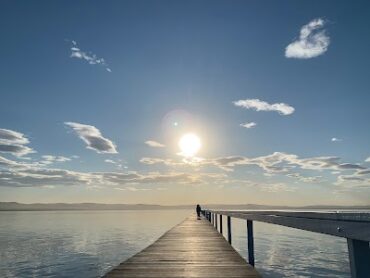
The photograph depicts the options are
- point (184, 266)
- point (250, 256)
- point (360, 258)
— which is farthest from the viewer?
point (250, 256)

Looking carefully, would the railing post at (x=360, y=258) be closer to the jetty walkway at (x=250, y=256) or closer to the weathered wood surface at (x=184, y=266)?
the jetty walkway at (x=250, y=256)

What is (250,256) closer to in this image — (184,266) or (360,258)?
(184,266)

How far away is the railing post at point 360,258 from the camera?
256 centimetres

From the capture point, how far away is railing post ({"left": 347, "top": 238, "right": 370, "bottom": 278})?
8.39ft

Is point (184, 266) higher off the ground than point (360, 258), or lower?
lower

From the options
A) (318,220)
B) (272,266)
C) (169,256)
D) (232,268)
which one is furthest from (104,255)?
(318,220)

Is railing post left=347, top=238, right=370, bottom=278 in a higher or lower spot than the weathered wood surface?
higher

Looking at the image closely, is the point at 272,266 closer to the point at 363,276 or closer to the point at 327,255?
the point at 327,255

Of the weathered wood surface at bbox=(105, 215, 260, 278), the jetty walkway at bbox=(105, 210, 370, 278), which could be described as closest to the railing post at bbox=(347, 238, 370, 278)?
the jetty walkway at bbox=(105, 210, 370, 278)

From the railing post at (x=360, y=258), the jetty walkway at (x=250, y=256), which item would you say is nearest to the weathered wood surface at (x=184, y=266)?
the jetty walkway at (x=250, y=256)

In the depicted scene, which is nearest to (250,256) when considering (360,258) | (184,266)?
(184,266)

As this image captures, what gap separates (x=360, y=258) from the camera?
262 cm

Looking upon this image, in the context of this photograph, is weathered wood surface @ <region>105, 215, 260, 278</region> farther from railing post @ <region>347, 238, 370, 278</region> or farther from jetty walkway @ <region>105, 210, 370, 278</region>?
railing post @ <region>347, 238, 370, 278</region>

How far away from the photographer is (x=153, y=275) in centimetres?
536
